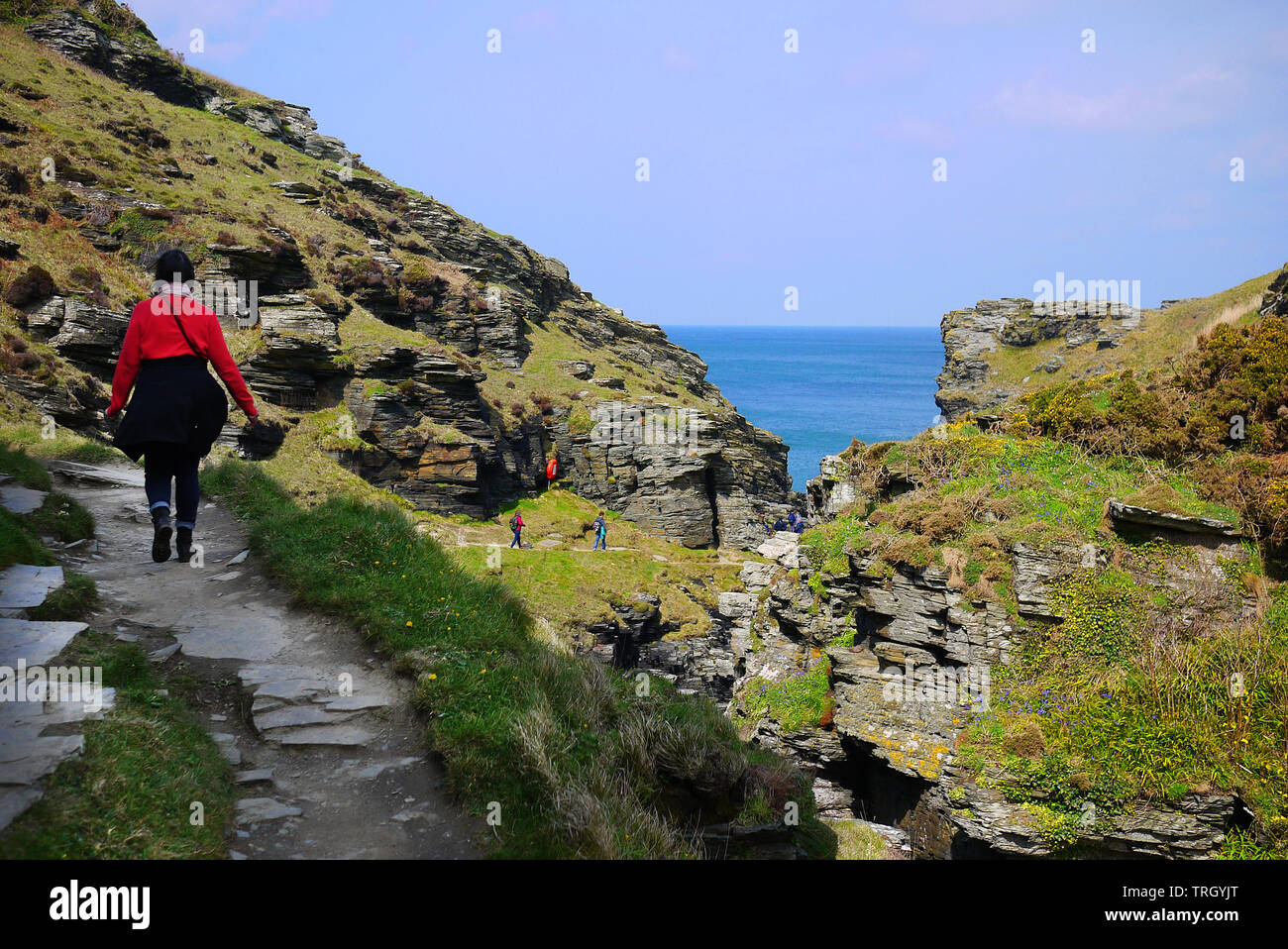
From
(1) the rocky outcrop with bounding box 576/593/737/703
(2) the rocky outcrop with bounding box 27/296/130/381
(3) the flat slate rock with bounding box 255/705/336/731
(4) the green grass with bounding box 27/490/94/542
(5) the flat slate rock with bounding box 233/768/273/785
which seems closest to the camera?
(5) the flat slate rock with bounding box 233/768/273/785

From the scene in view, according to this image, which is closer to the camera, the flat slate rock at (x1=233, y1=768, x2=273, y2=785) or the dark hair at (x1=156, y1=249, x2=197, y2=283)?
the flat slate rock at (x1=233, y1=768, x2=273, y2=785)

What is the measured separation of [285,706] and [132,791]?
5.76ft

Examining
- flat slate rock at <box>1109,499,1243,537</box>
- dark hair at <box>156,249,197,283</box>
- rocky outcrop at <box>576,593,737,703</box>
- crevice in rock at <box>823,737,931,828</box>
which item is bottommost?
rocky outcrop at <box>576,593,737,703</box>

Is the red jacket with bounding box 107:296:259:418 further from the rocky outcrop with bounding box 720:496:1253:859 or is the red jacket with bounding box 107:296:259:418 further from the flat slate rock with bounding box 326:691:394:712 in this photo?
the rocky outcrop with bounding box 720:496:1253:859

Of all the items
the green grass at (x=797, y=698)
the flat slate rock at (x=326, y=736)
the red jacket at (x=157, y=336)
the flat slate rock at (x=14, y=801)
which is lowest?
the green grass at (x=797, y=698)

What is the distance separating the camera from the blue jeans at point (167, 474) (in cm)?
655

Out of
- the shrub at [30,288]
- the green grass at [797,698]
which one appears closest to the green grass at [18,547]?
the green grass at [797,698]

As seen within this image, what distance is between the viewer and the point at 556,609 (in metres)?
34.3

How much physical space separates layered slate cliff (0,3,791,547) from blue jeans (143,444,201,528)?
56.5ft

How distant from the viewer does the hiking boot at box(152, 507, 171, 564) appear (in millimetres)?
6598

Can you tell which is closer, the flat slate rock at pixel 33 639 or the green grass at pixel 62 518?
the flat slate rock at pixel 33 639

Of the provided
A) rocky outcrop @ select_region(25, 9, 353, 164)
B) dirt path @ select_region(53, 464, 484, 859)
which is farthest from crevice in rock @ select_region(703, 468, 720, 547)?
rocky outcrop @ select_region(25, 9, 353, 164)

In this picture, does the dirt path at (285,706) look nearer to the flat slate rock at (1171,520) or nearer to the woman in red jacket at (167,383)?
the woman in red jacket at (167,383)

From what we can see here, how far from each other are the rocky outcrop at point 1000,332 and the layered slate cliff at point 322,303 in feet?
56.6
